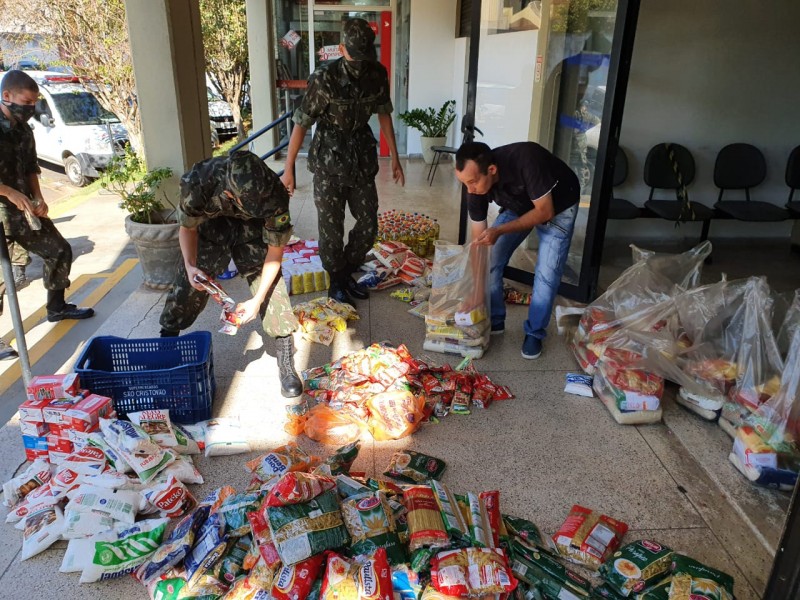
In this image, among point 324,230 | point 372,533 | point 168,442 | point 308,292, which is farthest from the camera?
point 308,292

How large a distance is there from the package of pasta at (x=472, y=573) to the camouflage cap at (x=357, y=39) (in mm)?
3089

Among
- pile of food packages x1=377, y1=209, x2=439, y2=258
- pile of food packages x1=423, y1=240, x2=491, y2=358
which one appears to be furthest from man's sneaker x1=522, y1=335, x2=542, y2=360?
pile of food packages x1=377, y1=209, x2=439, y2=258

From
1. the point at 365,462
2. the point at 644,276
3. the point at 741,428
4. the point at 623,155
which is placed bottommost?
the point at 365,462

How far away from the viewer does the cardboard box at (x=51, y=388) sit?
2.62 metres

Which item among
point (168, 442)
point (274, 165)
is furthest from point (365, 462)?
point (274, 165)

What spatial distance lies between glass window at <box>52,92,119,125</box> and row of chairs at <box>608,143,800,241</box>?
835cm

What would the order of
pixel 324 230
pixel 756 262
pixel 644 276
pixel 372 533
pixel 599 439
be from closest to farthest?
pixel 372 533
pixel 599 439
pixel 644 276
pixel 324 230
pixel 756 262

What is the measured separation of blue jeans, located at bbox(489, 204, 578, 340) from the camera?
11.8ft

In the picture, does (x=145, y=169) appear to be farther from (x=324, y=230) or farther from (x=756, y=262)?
(x=756, y=262)

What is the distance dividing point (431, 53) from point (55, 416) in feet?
29.0

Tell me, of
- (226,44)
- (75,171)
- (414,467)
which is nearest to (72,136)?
(75,171)

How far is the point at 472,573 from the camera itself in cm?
194

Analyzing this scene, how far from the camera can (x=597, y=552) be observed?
2.19 meters

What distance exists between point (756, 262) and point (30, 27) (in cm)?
1122
